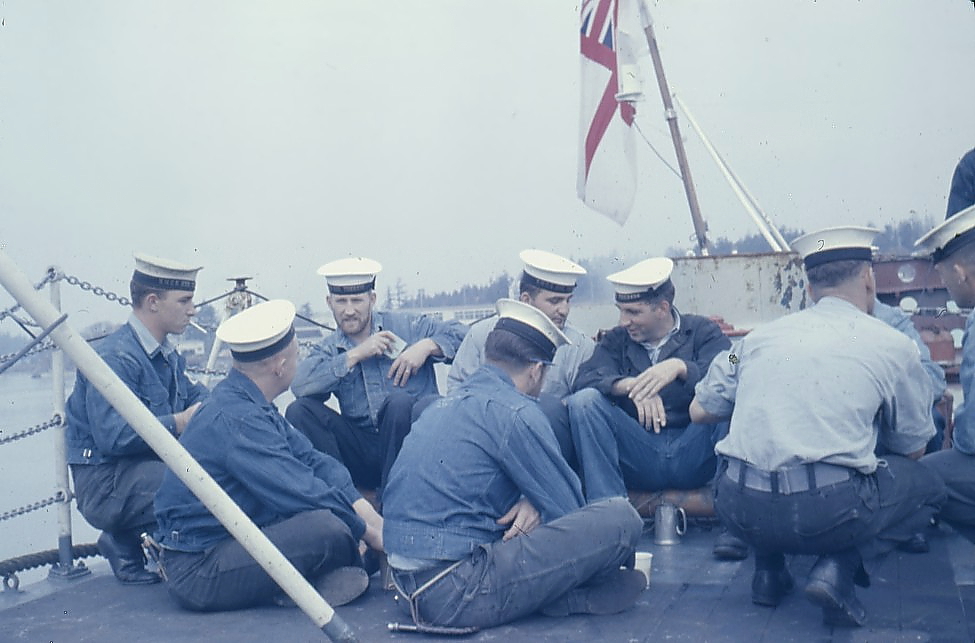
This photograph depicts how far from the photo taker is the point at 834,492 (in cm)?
281

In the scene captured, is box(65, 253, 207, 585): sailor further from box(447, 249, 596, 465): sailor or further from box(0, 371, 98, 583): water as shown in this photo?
box(447, 249, 596, 465): sailor

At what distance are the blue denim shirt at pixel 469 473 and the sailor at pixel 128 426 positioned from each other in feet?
4.30

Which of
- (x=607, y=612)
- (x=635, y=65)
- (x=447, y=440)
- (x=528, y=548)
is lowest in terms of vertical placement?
(x=607, y=612)

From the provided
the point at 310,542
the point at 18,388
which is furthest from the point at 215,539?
the point at 18,388

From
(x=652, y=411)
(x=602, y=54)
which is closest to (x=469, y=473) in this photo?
(x=652, y=411)

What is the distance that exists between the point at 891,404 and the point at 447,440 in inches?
49.2

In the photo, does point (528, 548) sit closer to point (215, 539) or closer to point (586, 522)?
point (586, 522)

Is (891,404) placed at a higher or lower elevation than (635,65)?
lower

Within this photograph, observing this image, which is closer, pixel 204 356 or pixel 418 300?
pixel 204 356

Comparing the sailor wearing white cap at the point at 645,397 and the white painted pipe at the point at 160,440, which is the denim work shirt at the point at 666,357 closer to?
the sailor wearing white cap at the point at 645,397

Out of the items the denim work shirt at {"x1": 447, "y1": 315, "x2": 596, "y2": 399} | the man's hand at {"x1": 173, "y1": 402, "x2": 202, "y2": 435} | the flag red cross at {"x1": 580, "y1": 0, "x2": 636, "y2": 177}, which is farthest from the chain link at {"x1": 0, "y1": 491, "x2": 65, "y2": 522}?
the flag red cross at {"x1": 580, "y1": 0, "x2": 636, "y2": 177}

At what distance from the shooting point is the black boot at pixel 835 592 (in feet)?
8.94

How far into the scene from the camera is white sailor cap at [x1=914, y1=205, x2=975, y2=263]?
3.01 m

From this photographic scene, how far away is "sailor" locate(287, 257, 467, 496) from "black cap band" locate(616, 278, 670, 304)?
34.5 inches
